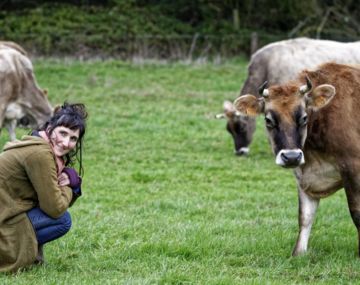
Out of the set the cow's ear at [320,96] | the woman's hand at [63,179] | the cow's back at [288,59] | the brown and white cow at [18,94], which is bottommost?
the brown and white cow at [18,94]

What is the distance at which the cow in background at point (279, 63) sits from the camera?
49.1ft

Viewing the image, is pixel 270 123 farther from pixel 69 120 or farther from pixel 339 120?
pixel 69 120

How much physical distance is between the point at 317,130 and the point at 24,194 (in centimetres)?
282

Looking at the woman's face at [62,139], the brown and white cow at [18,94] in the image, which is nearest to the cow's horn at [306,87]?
the woman's face at [62,139]

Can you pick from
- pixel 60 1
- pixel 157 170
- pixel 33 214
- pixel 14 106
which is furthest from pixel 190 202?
pixel 60 1

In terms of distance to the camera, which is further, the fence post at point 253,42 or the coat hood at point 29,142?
the fence post at point 253,42

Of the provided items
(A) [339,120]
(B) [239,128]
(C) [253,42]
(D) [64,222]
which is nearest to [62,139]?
(D) [64,222]

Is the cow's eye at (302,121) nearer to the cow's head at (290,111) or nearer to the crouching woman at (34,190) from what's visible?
the cow's head at (290,111)

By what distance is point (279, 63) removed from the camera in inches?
596

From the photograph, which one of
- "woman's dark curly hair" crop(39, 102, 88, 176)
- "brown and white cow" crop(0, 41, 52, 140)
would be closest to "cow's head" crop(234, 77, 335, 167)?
"woman's dark curly hair" crop(39, 102, 88, 176)

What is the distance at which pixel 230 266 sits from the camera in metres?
6.94

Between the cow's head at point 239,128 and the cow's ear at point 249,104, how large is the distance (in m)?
7.19

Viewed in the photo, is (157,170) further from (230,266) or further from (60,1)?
(60,1)

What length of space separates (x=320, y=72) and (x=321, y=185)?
1163 millimetres
